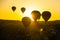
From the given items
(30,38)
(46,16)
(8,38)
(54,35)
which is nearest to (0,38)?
(8,38)

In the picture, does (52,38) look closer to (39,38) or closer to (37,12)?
(39,38)

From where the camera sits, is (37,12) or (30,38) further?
(37,12)

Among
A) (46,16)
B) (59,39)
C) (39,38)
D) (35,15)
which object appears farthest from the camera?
(35,15)

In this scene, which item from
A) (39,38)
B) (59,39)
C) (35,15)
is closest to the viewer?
(59,39)

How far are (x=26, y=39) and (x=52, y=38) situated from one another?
14.9ft

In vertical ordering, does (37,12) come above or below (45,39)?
above

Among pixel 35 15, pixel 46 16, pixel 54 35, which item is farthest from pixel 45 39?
pixel 35 15

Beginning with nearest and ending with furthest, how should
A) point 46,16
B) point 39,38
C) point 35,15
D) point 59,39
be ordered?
point 59,39 → point 39,38 → point 46,16 → point 35,15

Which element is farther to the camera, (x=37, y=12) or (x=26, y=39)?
(x=37, y=12)

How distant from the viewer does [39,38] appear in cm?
2728

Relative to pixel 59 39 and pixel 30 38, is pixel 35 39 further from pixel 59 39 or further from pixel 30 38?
pixel 59 39

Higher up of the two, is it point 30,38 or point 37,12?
point 37,12

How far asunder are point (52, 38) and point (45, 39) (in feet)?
5.97

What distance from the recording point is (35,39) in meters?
26.7
